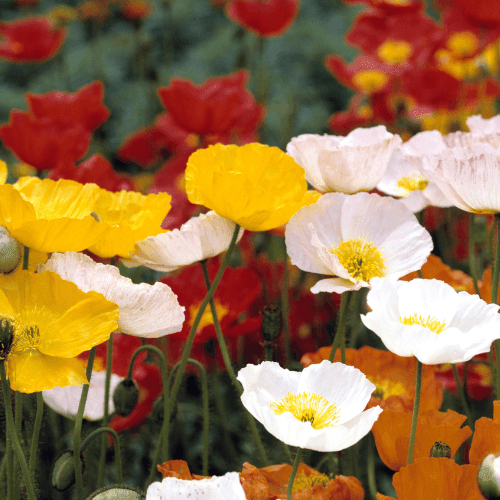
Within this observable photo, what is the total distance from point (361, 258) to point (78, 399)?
302 millimetres

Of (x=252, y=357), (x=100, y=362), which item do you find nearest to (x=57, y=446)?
(x=100, y=362)

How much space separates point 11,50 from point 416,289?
61.9 inches

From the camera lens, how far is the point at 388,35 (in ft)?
5.96

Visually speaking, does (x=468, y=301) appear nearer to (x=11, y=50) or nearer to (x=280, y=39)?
(x=11, y=50)

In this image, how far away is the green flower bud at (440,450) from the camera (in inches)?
18.9

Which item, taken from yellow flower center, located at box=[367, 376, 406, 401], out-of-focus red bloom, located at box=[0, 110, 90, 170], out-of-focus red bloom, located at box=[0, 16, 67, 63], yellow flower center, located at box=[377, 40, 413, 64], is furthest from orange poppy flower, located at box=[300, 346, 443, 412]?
out-of-focus red bloom, located at box=[0, 16, 67, 63]

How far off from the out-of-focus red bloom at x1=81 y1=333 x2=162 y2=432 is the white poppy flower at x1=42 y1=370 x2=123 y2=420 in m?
0.03

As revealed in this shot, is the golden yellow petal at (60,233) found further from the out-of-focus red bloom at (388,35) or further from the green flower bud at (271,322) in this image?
the out-of-focus red bloom at (388,35)

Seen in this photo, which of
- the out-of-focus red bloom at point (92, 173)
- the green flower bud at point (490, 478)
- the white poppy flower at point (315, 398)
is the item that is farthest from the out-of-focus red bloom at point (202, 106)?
the green flower bud at point (490, 478)

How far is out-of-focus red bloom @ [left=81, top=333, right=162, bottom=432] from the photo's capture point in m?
0.80

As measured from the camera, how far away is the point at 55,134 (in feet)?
3.40

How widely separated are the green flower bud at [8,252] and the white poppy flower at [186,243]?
0.38 feet

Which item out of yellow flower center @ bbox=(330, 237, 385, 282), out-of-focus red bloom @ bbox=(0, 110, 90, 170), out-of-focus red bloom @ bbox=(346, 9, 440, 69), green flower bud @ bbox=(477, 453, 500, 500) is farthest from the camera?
out-of-focus red bloom @ bbox=(346, 9, 440, 69)

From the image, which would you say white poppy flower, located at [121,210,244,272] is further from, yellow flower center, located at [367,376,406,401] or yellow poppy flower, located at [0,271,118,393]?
yellow flower center, located at [367,376,406,401]
